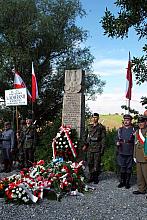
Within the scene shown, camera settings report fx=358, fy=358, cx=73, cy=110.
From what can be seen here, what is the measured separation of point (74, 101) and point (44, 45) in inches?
433

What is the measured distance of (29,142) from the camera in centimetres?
1044

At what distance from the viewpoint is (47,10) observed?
20.0 metres

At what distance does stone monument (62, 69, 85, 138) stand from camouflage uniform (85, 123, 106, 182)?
631mm

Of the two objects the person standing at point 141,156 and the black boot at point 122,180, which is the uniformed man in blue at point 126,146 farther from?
the person standing at point 141,156

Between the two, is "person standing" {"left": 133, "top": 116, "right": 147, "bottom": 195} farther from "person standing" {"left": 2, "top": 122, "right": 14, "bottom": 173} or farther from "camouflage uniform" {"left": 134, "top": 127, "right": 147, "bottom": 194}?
"person standing" {"left": 2, "top": 122, "right": 14, "bottom": 173}

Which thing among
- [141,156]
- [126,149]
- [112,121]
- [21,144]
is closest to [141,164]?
[141,156]

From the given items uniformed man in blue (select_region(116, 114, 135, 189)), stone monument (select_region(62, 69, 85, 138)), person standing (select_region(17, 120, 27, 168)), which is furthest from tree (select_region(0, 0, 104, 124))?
uniformed man in blue (select_region(116, 114, 135, 189))

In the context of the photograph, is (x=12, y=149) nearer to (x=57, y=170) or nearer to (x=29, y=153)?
(x=29, y=153)

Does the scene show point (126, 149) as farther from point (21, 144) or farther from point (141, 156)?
point (21, 144)

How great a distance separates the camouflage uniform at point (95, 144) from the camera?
8.50 meters

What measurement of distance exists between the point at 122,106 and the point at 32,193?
4035 millimetres

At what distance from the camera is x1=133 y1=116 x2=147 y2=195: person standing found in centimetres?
743

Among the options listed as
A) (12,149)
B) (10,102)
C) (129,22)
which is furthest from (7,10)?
(129,22)

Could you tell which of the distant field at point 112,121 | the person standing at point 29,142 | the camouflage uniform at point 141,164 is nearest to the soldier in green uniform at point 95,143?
the camouflage uniform at point 141,164
